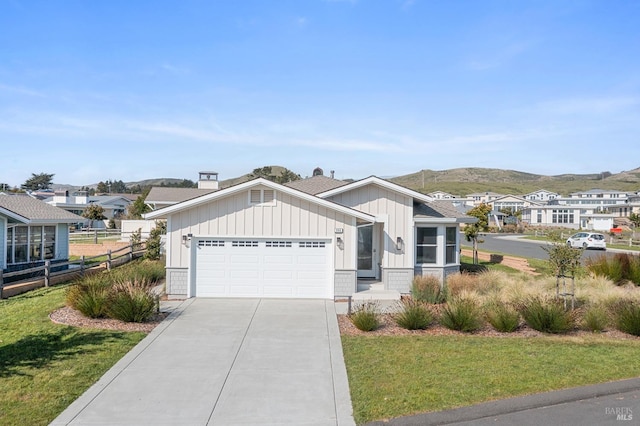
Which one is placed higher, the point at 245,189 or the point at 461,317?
the point at 245,189

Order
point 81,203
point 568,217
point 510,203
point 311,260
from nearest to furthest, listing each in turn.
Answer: point 311,260 → point 81,203 → point 568,217 → point 510,203

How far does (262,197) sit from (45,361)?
8.59 meters

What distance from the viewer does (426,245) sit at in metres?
18.4

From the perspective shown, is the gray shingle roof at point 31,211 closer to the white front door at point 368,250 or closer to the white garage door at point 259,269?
the white garage door at point 259,269

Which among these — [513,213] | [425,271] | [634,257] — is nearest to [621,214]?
[513,213]

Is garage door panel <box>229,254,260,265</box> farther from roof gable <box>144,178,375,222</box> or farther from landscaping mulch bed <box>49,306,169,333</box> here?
landscaping mulch bed <box>49,306,169,333</box>

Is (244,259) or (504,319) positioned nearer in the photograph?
(504,319)

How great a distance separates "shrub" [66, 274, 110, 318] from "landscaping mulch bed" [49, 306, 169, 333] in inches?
7.4

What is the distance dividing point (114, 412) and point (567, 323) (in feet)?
33.6

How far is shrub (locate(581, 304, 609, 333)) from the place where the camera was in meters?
12.0

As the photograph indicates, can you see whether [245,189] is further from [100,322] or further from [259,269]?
[100,322]

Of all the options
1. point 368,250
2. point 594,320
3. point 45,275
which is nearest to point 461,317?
point 594,320

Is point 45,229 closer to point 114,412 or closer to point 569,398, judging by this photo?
point 114,412

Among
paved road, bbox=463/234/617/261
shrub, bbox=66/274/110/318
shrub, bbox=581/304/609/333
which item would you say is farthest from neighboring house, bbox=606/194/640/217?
shrub, bbox=66/274/110/318
